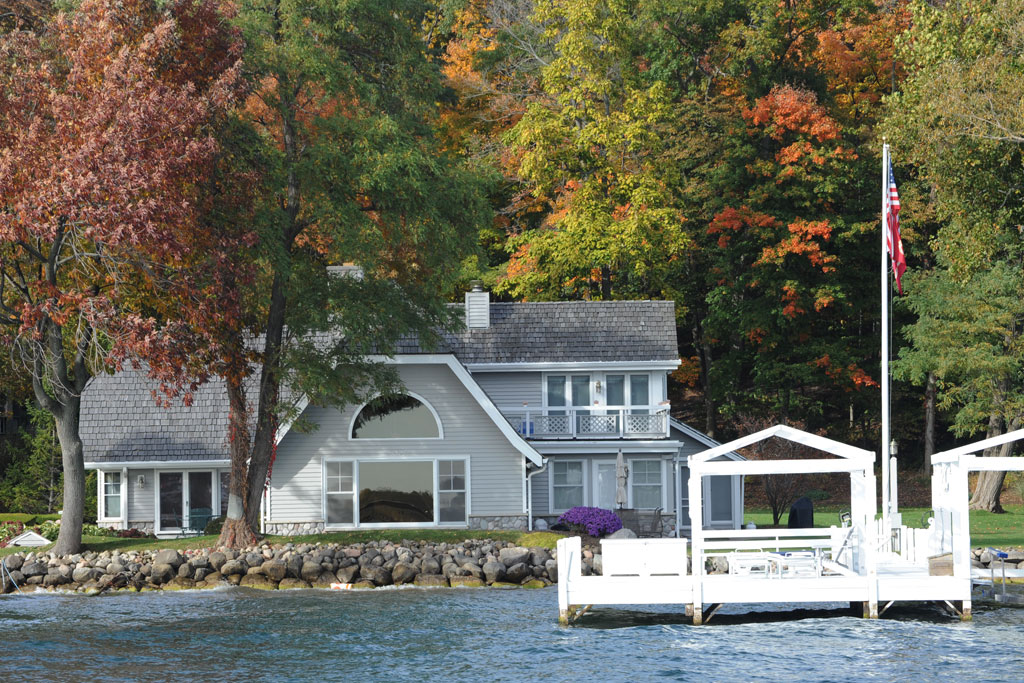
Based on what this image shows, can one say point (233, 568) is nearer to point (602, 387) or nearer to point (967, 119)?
point (602, 387)

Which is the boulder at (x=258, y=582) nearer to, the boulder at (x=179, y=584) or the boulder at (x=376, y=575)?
the boulder at (x=179, y=584)

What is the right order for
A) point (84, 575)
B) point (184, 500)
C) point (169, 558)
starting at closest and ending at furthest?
point (84, 575)
point (169, 558)
point (184, 500)

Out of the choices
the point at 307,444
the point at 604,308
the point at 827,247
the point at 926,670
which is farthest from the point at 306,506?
the point at 827,247

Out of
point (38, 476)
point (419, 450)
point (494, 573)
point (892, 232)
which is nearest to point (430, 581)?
point (494, 573)

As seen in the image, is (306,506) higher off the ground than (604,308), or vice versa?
(604,308)

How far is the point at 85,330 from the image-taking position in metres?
29.2

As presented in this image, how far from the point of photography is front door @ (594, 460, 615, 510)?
1409 inches

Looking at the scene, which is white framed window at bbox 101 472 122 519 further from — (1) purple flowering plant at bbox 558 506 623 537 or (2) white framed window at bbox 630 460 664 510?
(2) white framed window at bbox 630 460 664 510

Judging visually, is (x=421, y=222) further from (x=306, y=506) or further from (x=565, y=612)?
(x=565, y=612)

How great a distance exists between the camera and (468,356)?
36594 mm

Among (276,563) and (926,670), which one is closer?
(926,670)

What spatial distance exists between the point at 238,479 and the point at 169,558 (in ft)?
8.92

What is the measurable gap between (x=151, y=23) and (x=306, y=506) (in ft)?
42.9

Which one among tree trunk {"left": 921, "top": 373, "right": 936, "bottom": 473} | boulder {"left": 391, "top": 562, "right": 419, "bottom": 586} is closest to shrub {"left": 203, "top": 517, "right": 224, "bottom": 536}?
boulder {"left": 391, "top": 562, "right": 419, "bottom": 586}
